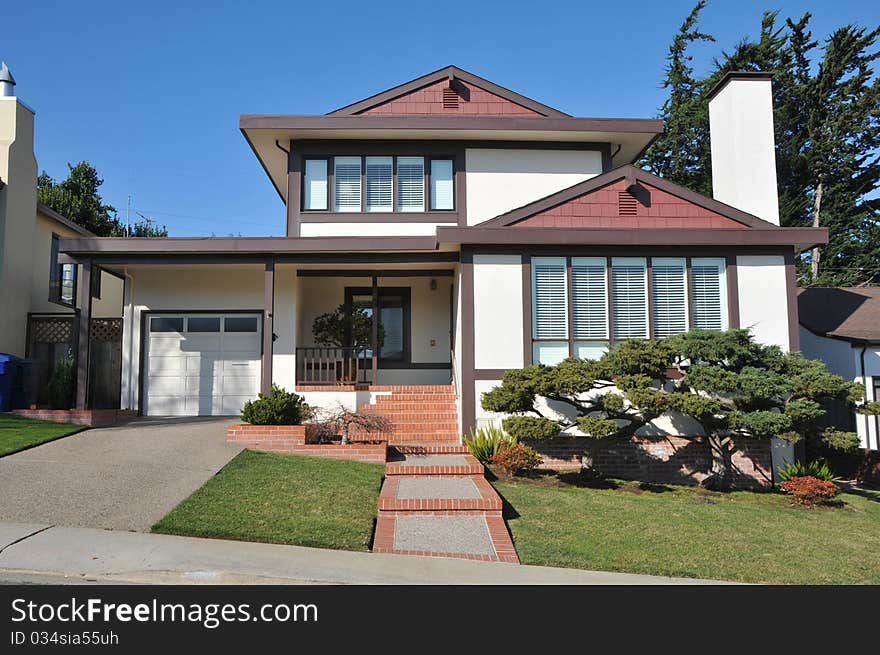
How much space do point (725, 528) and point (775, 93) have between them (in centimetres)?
2940

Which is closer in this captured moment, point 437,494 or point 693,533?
point 693,533

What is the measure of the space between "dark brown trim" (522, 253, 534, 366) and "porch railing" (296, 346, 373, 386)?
4096 mm

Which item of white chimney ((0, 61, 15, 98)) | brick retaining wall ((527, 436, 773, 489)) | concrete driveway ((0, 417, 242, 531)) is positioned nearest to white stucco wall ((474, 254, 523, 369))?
brick retaining wall ((527, 436, 773, 489))

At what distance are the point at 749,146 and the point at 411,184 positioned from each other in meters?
7.43

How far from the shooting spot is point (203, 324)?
16.0m

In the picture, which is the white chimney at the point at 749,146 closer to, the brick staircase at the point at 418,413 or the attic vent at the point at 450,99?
the attic vent at the point at 450,99

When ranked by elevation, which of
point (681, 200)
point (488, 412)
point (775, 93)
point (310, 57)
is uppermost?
point (775, 93)

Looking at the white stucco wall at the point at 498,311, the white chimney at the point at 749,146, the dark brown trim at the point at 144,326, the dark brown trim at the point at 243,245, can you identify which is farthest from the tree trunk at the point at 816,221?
the dark brown trim at the point at 144,326

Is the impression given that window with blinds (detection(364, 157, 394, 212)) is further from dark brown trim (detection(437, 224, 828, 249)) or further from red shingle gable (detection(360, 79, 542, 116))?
dark brown trim (detection(437, 224, 828, 249))

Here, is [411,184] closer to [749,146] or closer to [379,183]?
[379,183]

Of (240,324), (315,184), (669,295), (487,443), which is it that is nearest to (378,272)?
(315,184)
